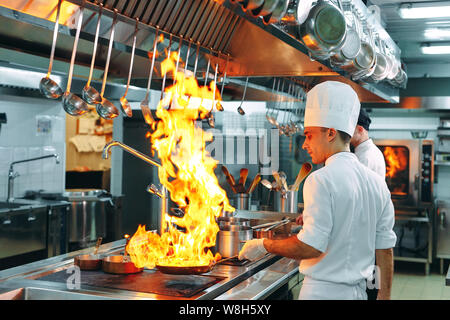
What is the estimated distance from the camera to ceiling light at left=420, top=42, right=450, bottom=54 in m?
6.47

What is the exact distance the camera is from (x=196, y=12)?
102 inches

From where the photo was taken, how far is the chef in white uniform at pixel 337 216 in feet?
6.57

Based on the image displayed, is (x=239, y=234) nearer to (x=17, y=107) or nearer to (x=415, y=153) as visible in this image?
(x=17, y=107)

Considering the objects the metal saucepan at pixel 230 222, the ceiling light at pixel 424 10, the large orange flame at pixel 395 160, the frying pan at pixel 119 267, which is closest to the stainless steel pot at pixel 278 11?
the frying pan at pixel 119 267

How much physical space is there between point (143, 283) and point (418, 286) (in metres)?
5.37

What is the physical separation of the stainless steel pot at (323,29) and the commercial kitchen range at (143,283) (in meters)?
1.10

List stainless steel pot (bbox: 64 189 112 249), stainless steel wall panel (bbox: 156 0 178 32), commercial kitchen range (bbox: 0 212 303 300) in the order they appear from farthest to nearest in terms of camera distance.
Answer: stainless steel pot (bbox: 64 189 112 249), stainless steel wall panel (bbox: 156 0 178 32), commercial kitchen range (bbox: 0 212 303 300)

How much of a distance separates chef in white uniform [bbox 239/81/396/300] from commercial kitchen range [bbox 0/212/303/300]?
0.20 meters

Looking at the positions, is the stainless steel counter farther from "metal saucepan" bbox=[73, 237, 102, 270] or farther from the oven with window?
the oven with window

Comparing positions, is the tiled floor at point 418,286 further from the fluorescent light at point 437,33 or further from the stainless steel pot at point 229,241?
the stainless steel pot at point 229,241

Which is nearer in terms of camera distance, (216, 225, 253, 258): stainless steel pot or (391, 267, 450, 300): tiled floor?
(216, 225, 253, 258): stainless steel pot

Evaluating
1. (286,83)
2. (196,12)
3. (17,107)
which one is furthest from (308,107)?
(17,107)

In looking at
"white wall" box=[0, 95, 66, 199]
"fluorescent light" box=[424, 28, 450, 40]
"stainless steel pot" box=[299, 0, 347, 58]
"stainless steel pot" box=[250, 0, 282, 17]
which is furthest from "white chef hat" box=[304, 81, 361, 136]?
"white wall" box=[0, 95, 66, 199]
